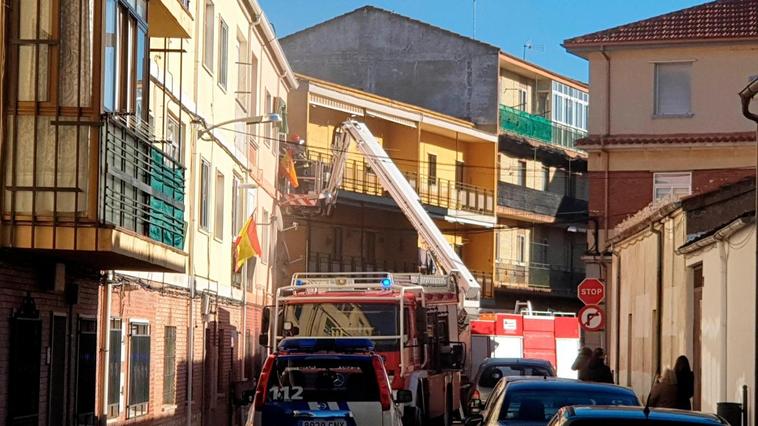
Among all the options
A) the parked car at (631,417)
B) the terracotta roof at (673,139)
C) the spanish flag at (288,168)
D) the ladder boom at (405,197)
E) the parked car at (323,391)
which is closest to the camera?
the parked car at (631,417)

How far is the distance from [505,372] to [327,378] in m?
14.3

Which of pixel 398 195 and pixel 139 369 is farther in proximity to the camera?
pixel 398 195

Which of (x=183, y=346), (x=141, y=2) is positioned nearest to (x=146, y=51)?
(x=141, y=2)

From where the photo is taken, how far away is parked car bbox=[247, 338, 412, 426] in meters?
16.6

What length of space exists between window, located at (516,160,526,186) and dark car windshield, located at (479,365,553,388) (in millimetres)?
33335

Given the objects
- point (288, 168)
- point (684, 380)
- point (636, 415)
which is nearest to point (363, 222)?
point (288, 168)

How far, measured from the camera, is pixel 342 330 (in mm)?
25828

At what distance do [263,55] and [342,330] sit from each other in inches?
551

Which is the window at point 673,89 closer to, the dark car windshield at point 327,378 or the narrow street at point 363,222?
the narrow street at point 363,222

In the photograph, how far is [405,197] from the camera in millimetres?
42719

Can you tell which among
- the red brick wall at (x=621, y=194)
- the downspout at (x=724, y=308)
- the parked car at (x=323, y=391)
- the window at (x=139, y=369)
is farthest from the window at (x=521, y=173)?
the parked car at (x=323, y=391)

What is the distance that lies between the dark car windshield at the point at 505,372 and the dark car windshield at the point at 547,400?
47.2ft

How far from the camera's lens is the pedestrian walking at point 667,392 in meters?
19.5

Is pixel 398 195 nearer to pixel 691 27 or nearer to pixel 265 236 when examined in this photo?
pixel 265 236
